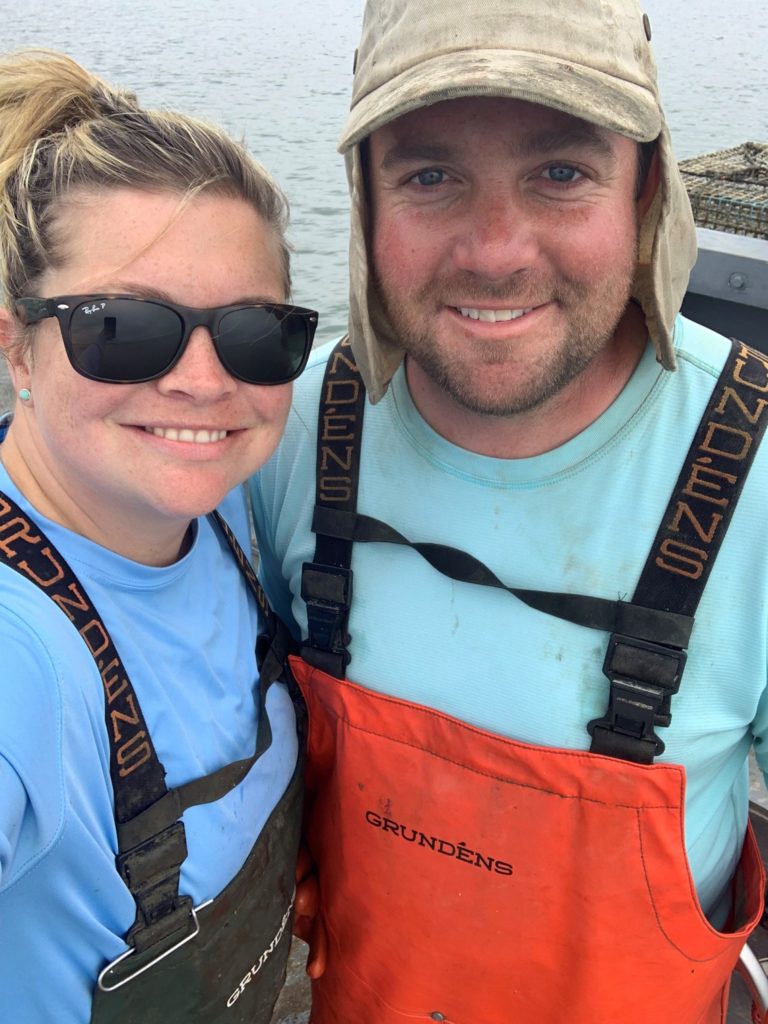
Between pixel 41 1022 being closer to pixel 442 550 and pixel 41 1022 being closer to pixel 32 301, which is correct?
pixel 442 550

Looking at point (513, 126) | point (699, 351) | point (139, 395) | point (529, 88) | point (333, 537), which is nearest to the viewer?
point (529, 88)

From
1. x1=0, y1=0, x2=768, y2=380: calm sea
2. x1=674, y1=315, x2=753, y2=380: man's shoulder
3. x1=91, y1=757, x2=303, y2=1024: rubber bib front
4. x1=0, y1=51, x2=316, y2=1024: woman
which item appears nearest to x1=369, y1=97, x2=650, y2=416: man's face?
x1=674, y1=315, x2=753, y2=380: man's shoulder

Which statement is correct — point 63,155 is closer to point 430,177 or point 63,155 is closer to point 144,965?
point 430,177

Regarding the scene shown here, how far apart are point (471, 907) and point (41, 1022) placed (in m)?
0.81

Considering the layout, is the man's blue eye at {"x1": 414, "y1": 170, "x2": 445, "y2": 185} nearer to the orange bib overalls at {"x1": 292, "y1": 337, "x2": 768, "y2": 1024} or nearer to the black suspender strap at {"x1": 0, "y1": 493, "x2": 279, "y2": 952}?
the orange bib overalls at {"x1": 292, "y1": 337, "x2": 768, "y2": 1024}

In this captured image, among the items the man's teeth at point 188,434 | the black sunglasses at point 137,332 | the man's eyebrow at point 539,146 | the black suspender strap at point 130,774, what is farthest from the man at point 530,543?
the black suspender strap at point 130,774

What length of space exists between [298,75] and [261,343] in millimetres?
18589

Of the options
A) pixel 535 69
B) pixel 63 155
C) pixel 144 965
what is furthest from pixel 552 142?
pixel 144 965

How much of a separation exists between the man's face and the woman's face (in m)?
0.30

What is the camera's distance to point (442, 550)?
5.29 ft

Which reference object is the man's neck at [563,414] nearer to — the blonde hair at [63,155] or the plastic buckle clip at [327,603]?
the plastic buckle clip at [327,603]

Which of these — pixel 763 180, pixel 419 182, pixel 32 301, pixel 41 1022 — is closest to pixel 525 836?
pixel 41 1022

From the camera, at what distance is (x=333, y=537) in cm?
174

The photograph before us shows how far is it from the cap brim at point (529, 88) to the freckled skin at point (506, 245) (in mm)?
71
